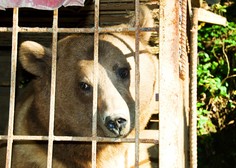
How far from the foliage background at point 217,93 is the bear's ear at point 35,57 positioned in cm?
391

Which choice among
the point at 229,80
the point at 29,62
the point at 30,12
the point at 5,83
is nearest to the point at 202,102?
the point at 229,80

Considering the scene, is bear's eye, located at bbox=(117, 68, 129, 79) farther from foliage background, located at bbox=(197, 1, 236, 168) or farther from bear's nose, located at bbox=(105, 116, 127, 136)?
foliage background, located at bbox=(197, 1, 236, 168)

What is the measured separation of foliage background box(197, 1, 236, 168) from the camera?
809 centimetres

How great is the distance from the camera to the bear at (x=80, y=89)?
4.26 metres

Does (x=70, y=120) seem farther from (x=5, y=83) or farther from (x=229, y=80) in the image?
(x=229, y=80)

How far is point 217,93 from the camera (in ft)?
26.7

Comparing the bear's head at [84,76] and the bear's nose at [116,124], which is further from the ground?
the bear's head at [84,76]

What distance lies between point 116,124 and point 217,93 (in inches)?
189

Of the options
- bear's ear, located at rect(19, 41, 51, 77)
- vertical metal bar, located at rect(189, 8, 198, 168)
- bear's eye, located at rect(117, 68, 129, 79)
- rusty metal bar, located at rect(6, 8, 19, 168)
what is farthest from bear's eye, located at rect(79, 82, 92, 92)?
vertical metal bar, located at rect(189, 8, 198, 168)

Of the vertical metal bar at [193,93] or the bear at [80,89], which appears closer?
the bear at [80,89]

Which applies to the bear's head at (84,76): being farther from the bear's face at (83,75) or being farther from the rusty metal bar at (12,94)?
the rusty metal bar at (12,94)

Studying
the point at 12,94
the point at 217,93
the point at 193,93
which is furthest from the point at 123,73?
the point at 217,93

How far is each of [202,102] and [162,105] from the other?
5.02 m

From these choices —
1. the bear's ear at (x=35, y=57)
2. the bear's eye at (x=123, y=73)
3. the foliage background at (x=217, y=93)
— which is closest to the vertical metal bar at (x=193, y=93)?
the bear's eye at (x=123, y=73)
